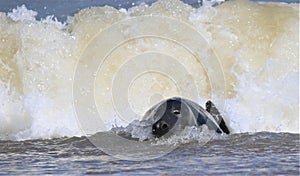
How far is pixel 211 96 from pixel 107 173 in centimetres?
510

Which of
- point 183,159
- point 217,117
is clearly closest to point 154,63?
point 217,117

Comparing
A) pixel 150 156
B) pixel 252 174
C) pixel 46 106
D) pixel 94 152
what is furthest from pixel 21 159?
pixel 46 106

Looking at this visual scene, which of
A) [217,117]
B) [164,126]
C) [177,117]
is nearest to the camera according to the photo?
[164,126]

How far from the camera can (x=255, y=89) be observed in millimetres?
9961

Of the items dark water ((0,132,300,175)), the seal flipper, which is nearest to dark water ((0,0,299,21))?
the seal flipper

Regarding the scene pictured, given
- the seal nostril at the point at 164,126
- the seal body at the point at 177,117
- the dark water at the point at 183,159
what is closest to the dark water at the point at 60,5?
the seal body at the point at 177,117

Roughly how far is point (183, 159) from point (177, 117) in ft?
3.83

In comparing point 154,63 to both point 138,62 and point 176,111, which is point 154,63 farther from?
point 176,111

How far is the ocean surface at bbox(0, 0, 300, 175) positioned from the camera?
9773 mm

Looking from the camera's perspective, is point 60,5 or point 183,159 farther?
point 60,5

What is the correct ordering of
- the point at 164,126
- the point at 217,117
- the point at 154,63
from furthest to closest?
the point at 154,63 < the point at 217,117 < the point at 164,126

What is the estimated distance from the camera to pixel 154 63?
10734 mm

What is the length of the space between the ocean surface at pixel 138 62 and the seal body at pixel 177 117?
1.71 meters

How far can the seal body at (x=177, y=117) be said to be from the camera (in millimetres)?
7086
